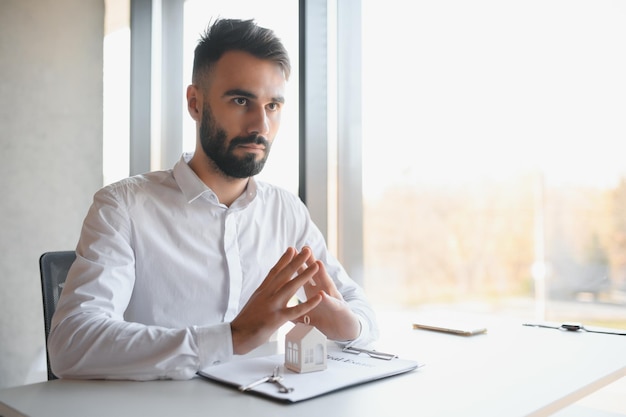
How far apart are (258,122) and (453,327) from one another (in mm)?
836

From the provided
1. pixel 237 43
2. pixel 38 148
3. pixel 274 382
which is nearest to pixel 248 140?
pixel 237 43

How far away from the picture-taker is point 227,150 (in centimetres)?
165

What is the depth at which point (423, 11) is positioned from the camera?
2.40m

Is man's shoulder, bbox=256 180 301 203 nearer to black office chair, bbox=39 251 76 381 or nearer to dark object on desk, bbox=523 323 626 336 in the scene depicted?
black office chair, bbox=39 251 76 381

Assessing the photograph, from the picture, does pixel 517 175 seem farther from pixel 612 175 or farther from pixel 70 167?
pixel 70 167

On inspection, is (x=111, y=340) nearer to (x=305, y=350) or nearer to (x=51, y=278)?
(x=305, y=350)

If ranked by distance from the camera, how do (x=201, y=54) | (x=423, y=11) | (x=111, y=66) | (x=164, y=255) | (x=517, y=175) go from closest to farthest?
(x=164, y=255), (x=201, y=54), (x=517, y=175), (x=423, y=11), (x=111, y=66)

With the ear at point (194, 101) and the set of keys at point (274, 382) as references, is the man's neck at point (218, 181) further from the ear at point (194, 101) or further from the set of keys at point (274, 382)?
the set of keys at point (274, 382)

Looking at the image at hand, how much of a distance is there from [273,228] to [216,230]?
24 cm

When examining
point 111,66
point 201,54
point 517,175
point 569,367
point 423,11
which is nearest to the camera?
point 569,367

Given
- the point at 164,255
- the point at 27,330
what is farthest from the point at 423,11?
the point at 27,330

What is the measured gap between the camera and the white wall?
2.91 metres

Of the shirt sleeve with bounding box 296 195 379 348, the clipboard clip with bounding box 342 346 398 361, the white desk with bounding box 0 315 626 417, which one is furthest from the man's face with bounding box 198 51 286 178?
the white desk with bounding box 0 315 626 417

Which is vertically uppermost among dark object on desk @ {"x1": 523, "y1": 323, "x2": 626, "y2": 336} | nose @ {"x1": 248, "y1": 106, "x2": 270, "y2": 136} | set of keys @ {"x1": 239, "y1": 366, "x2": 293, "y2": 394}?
nose @ {"x1": 248, "y1": 106, "x2": 270, "y2": 136}
